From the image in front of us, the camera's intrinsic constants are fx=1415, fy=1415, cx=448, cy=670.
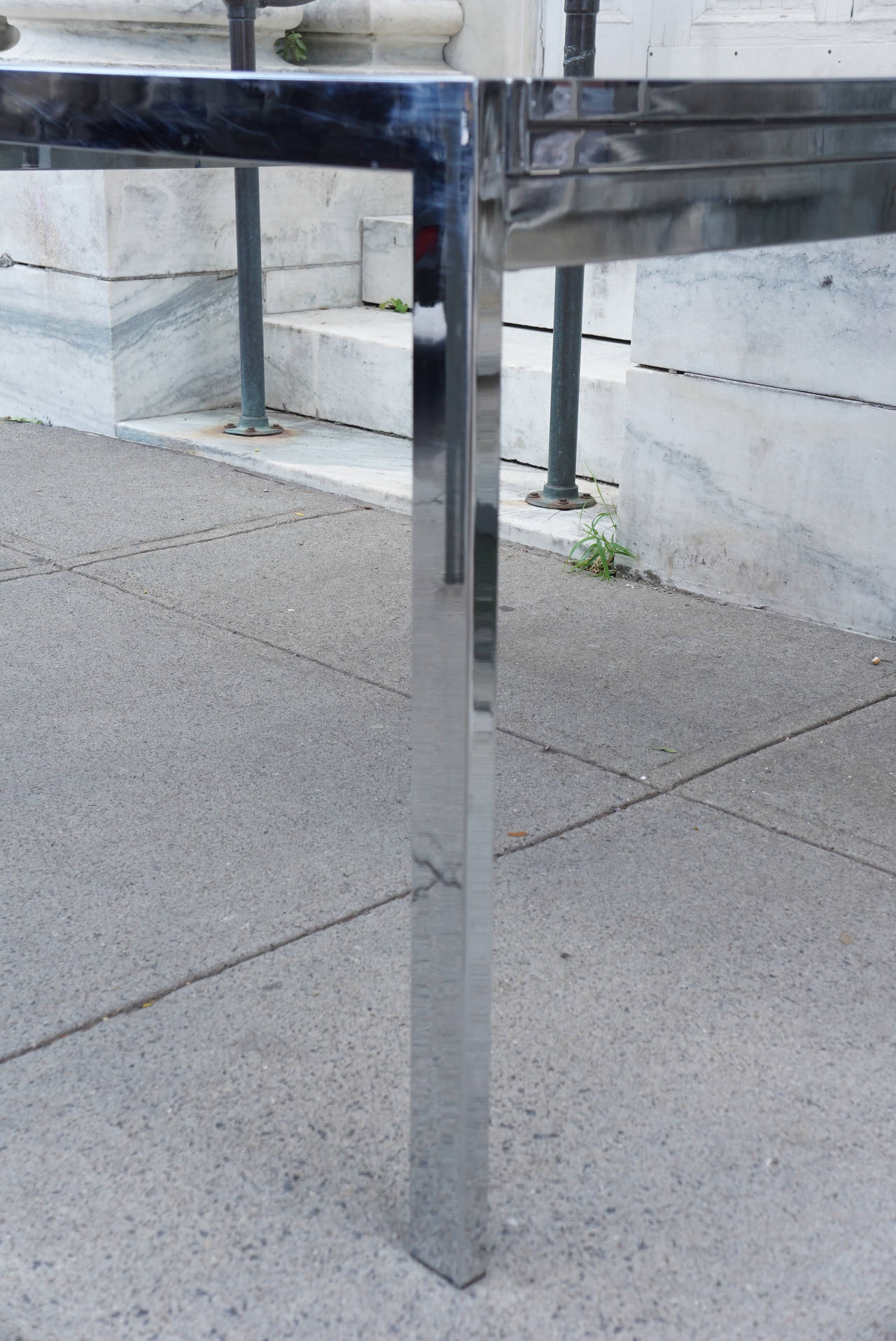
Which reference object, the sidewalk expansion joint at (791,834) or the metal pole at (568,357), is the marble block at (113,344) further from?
the sidewalk expansion joint at (791,834)

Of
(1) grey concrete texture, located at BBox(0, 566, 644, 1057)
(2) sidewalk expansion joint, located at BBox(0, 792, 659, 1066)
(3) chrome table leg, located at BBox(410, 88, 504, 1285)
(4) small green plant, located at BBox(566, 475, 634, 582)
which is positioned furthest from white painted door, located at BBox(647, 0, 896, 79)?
(3) chrome table leg, located at BBox(410, 88, 504, 1285)

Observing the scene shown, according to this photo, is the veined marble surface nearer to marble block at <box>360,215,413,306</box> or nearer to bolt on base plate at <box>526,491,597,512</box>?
marble block at <box>360,215,413,306</box>

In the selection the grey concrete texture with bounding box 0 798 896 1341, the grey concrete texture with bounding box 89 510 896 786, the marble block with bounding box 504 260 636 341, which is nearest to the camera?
the grey concrete texture with bounding box 0 798 896 1341

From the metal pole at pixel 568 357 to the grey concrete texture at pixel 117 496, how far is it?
743 mm

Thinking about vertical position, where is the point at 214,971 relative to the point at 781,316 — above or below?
below

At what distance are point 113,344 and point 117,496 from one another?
44.5 inches

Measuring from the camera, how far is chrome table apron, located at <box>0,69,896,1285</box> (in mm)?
1194

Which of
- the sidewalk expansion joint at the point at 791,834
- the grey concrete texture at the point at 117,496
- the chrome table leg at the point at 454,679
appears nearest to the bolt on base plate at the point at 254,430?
the grey concrete texture at the point at 117,496

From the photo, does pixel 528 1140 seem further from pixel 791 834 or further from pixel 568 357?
pixel 568 357

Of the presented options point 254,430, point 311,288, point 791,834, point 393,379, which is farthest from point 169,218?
point 791,834

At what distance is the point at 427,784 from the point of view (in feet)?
4.46

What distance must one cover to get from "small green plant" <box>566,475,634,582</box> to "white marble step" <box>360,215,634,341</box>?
3.20 ft

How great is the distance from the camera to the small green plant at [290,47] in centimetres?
605

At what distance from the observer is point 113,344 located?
18.6 feet
